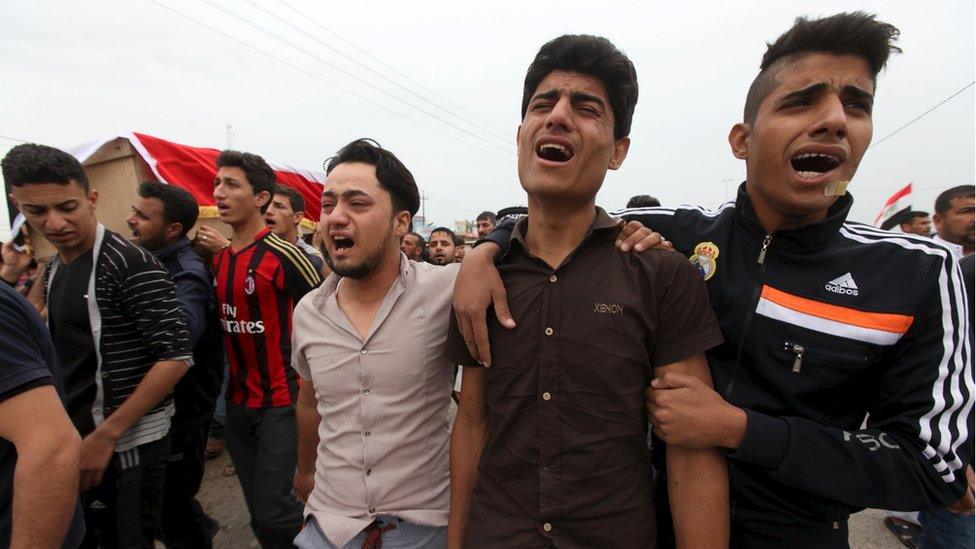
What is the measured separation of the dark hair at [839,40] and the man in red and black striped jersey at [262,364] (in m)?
2.64

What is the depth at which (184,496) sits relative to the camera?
2.74 metres

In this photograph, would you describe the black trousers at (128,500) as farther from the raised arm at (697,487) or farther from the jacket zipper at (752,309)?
the jacket zipper at (752,309)

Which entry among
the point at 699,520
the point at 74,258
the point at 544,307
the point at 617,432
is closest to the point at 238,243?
the point at 74,258

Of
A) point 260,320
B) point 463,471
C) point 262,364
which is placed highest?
point 260,320

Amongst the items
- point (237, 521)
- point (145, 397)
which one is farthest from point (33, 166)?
point (237, 521)

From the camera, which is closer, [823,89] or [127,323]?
[823,89]

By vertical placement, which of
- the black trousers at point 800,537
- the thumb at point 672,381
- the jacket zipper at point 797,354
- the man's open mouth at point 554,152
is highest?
the man's open mouth at point 554,152

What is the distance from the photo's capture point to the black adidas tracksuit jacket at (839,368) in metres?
1.14

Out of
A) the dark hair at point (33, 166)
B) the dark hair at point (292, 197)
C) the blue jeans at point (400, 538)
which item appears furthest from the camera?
the dark hair at point (292, 197)

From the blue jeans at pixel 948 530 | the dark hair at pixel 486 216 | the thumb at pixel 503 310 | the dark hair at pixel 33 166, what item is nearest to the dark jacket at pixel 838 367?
the thumb at pixel 503 310

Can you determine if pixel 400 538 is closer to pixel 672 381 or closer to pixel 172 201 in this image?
pixel 672 381

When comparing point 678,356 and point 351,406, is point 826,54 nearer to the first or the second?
point 678,356

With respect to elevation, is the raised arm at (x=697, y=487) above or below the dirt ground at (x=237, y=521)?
above

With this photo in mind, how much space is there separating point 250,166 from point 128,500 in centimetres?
215
